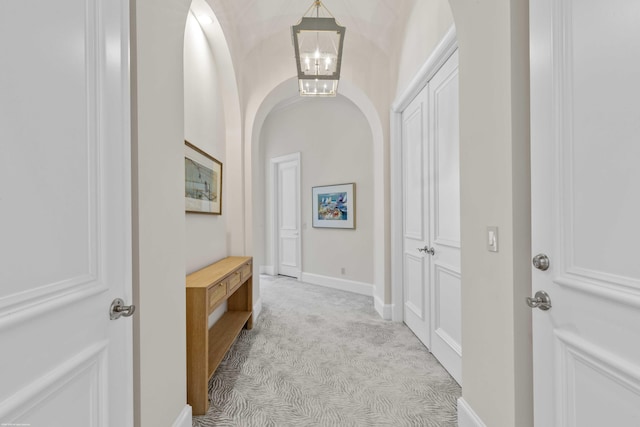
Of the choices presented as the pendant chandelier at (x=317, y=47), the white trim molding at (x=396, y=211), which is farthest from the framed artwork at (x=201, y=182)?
the white trim molding at (x=396, y=211)

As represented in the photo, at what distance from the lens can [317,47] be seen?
2.05m

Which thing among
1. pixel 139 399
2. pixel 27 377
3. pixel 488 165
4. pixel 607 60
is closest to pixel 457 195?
pixel 488 165

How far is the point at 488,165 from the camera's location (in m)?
1.35

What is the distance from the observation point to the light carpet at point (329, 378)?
177 cm

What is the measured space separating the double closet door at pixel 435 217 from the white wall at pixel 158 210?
1718 mm

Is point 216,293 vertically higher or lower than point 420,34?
lower

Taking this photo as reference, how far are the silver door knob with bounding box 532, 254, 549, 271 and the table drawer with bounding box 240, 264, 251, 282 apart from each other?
231 centimetres

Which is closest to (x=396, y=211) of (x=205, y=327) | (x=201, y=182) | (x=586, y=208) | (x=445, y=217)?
(x=445, y=217)

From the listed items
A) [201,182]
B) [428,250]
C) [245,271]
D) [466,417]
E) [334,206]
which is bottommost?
[466,417]

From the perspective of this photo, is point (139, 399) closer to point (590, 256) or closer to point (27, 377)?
point (27, 377)

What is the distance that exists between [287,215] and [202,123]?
3.52 meters

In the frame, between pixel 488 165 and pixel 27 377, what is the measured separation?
1630 mm

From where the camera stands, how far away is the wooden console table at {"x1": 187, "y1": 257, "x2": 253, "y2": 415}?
180cm

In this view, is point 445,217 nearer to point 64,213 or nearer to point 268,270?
point 64,213
